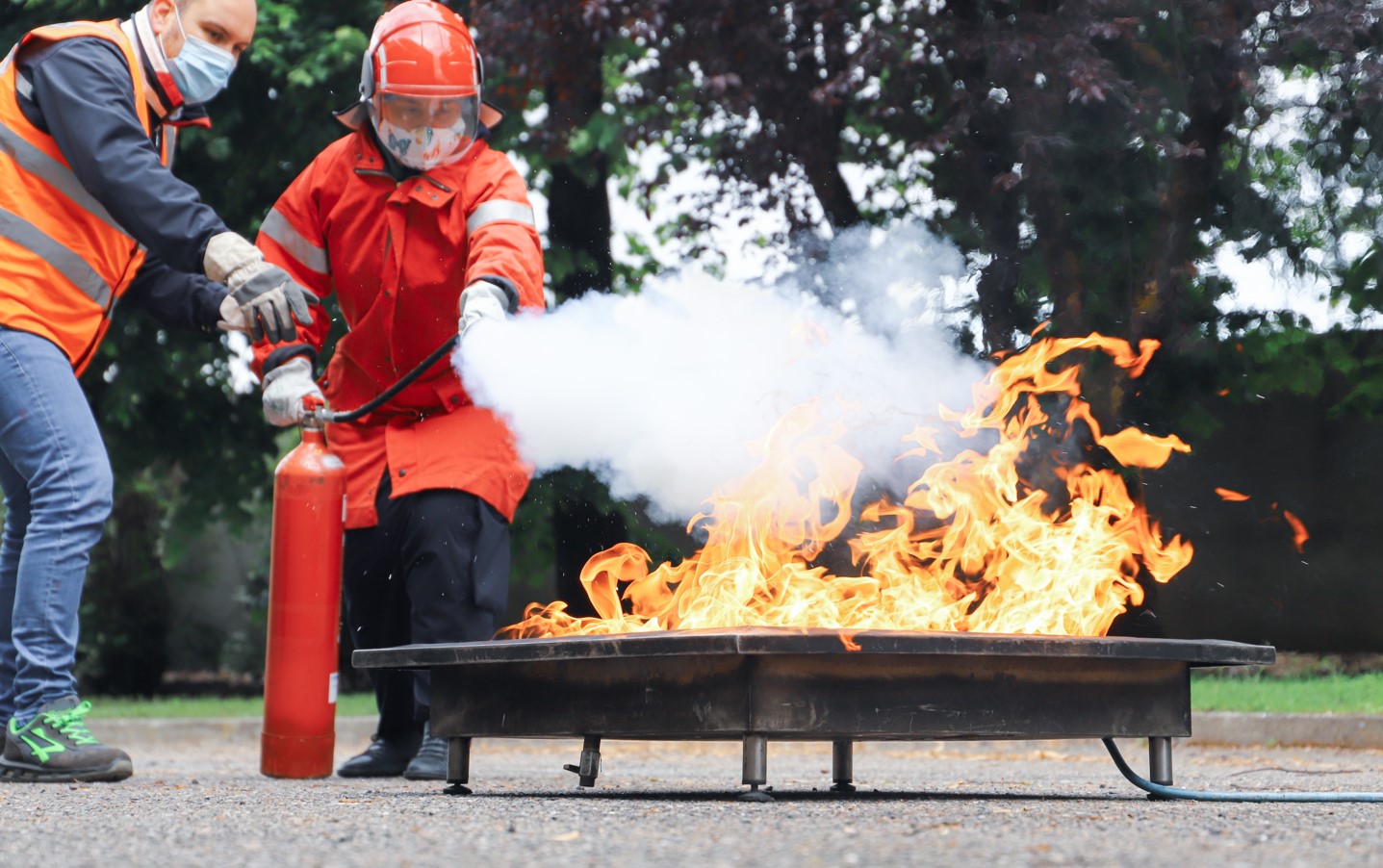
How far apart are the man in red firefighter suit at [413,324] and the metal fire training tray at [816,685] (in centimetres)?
92

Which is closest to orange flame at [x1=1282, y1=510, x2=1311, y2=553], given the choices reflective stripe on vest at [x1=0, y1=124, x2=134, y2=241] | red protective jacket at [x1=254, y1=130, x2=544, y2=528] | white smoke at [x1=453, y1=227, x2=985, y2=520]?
white smoke at [x1=453, y1=227, x2=985, y2=520]

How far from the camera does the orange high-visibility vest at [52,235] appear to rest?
15.2 ft

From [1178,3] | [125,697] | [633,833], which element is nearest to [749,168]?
[1178,3]

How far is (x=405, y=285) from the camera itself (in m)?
5.09

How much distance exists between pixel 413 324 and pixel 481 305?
0.62 meters

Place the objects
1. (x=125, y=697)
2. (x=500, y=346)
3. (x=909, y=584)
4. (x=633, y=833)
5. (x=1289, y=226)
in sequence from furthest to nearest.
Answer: (x=125, y=697), (x=1289, y=226), (x=500, y=346), (x=909, y=584), (x=633, y=833)

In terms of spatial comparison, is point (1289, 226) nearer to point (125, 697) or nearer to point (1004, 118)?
point (1004, 118)

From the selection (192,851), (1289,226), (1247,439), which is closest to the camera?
(192,851)

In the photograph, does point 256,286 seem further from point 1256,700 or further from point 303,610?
point 1256,700

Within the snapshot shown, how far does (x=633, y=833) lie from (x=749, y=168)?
682 centimetres

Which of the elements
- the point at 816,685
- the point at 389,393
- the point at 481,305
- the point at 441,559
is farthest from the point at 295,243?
the point at 816,685

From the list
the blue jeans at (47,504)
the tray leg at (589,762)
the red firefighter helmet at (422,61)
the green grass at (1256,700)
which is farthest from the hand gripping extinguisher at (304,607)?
the green grass at (1256,700)

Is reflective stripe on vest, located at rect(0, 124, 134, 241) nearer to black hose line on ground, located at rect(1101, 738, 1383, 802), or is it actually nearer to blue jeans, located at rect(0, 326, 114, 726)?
blue jeans, located at rect(0, 326, 114, 726)

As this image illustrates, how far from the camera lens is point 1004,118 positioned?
8180 mm
